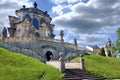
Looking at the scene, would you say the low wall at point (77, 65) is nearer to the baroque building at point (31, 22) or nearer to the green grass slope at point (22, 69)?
the green grass slope at point (22, 69)

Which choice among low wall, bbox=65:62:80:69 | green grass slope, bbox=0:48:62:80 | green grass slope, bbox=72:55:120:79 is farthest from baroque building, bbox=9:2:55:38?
green grass slope, bbox=0:48:62:80

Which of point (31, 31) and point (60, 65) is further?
point (31, 31)

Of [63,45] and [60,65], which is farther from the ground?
[63,45]

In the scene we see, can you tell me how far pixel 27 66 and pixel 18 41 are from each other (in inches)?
534

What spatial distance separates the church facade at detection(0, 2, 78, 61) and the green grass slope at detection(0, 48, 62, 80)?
23.5 feet

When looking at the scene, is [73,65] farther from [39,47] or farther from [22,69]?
[22,69]

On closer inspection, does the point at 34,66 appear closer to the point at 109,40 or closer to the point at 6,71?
the point at 6,71

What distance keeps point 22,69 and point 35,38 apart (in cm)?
1703

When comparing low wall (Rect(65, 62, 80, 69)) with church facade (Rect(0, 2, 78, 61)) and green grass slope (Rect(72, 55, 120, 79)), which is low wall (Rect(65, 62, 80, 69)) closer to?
green grass slope (Rect(72, 55, 120, 79))

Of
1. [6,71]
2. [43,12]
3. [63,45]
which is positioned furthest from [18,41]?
[43,12]

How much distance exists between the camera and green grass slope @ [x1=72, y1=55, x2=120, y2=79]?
37156 mm

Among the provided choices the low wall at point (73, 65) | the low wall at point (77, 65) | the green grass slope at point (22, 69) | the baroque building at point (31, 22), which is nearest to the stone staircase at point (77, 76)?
the low wall at point (77, 65)

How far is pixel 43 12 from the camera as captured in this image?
211ft

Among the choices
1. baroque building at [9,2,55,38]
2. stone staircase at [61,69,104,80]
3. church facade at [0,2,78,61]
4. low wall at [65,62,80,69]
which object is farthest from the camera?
baroque building at [9,2,55,38]
